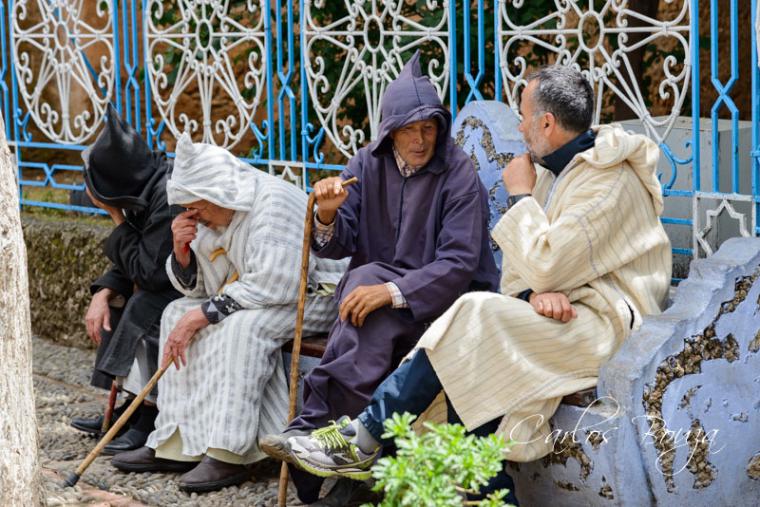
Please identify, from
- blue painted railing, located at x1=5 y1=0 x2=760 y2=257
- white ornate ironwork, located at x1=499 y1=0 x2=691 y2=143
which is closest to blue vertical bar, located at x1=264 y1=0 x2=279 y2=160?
blue painted railing, located at x1=5 y1=0 x2=760 y2=257

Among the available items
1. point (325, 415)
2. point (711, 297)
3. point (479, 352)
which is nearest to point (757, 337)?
point (711, 297)

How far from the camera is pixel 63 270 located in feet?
26.8

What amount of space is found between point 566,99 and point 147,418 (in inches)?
102

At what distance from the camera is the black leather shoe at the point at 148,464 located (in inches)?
231

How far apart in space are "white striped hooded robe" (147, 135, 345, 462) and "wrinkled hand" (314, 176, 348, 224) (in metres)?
0.49

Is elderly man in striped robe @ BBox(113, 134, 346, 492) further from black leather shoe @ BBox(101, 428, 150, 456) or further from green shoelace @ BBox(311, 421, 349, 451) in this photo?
green shoelace @ BBox(311, 421, 349, 451)

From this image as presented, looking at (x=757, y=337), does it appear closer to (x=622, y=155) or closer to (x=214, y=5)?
(x=622, y=155)

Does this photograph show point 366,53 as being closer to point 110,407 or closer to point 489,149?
point 489,149

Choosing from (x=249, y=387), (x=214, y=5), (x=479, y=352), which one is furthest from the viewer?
(x=214, y=5)

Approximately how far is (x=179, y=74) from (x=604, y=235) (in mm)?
3663

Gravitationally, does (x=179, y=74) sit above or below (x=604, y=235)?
above

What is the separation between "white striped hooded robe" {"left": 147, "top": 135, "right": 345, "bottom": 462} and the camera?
5.61 meters

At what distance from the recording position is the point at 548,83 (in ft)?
15.8

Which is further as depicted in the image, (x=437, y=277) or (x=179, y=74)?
(x=179, y=74)
